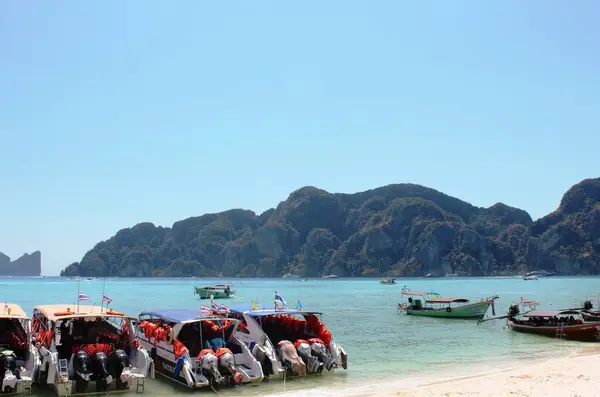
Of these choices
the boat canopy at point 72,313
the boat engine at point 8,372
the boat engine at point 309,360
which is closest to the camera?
the boat engine at point 8,372

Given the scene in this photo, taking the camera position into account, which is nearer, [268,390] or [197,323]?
[268,390]

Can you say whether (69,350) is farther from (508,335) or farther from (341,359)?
(508,335)

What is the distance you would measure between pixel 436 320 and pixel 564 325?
15.7 meters

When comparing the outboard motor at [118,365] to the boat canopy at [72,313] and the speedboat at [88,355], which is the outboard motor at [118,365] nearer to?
the speedboat at [88,355]

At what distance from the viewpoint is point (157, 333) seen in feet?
66.1

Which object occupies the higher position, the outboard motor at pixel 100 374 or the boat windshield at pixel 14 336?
the boat windshield at pixel 14 336

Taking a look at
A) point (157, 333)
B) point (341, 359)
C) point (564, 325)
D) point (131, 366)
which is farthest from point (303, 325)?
point (564, 325)

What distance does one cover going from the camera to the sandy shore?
15.0 metres

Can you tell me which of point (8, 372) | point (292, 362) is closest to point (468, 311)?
point (292, 362)

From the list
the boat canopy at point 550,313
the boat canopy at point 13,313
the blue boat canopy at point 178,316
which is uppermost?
the boat canopy at point 13,313

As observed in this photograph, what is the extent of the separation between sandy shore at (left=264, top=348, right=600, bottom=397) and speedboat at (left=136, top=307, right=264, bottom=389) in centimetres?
215

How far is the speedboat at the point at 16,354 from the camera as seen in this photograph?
15.7 metres

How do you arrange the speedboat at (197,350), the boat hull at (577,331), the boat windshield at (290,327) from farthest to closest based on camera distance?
1. the boat hull at (577,331)
2. the boat windshield at (290,327)
3. the speedboat at (197,350)

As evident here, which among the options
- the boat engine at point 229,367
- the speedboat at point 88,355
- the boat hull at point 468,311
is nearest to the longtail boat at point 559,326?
the boat hull at point 468,311
